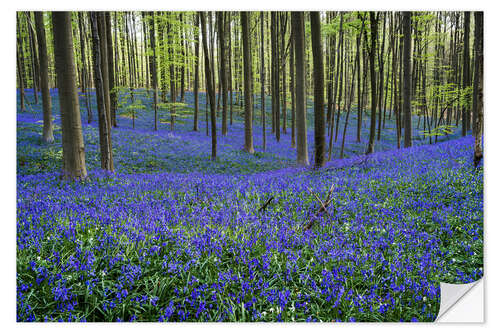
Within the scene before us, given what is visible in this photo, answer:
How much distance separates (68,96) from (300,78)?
7968 millimetres

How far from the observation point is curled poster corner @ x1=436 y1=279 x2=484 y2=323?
303 centimetres

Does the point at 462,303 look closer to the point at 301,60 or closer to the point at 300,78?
Answer: the point at 300,78

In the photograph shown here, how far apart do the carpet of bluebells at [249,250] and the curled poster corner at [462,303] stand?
0.36 feet

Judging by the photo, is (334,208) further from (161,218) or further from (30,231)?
(30,231)

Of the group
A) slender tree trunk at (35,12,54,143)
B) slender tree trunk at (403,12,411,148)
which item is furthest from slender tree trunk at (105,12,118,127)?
slender tree trunk at (403,12,411,148)

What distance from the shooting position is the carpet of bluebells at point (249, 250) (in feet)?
8.92

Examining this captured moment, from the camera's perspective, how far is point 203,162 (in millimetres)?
13648

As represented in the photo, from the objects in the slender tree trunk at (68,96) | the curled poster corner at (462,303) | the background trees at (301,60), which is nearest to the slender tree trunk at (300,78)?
the background trees at (301,60)

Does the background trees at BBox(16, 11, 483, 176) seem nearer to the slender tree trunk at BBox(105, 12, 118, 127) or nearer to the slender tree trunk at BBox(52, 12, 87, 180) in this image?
the slender tree trunk at BBox(105, 12, 118, 127)

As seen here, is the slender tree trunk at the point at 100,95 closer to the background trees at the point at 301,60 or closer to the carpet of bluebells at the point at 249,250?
the background trees at the point at 301,60

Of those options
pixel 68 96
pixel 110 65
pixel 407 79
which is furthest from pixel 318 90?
pixel 110 65
